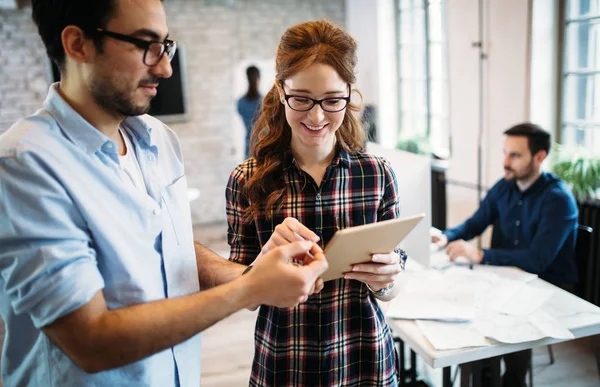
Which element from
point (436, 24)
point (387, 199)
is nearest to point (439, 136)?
point (436, 24)

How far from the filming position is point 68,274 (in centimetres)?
74

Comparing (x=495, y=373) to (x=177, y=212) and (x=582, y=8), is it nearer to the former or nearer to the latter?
(x=177, y=212)

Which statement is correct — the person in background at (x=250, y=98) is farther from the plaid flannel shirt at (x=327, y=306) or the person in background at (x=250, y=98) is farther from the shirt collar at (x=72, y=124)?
the shirt collar at (x=72, y=124)

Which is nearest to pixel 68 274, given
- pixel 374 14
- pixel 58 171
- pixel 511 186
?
pixel 58 171

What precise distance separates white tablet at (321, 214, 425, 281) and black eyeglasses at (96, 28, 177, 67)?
1.49ft

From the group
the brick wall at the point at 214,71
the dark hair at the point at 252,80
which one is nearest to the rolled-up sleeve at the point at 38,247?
the dark hair at the point at 252,80

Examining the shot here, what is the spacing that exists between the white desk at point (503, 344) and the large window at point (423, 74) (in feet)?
9.93

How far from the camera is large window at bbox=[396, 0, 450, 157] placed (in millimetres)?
5035

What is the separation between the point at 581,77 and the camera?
3525 millimetres

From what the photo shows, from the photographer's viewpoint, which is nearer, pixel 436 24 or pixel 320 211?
pixel 320 211

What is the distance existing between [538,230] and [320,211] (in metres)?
1.68

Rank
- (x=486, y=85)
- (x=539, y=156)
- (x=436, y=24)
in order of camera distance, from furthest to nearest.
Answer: (x=436, y=24), (x=486, y=85), (x=539, y=156)

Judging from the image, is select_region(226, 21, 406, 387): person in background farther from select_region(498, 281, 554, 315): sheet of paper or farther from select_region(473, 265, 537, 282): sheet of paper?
select_region(473, 265, 537, 282): sheet of paper

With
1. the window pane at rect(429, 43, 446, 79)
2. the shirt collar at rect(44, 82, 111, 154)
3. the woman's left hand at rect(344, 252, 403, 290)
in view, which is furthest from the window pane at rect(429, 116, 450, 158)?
the shirt collar at rect(44, 82, 111, 154)
